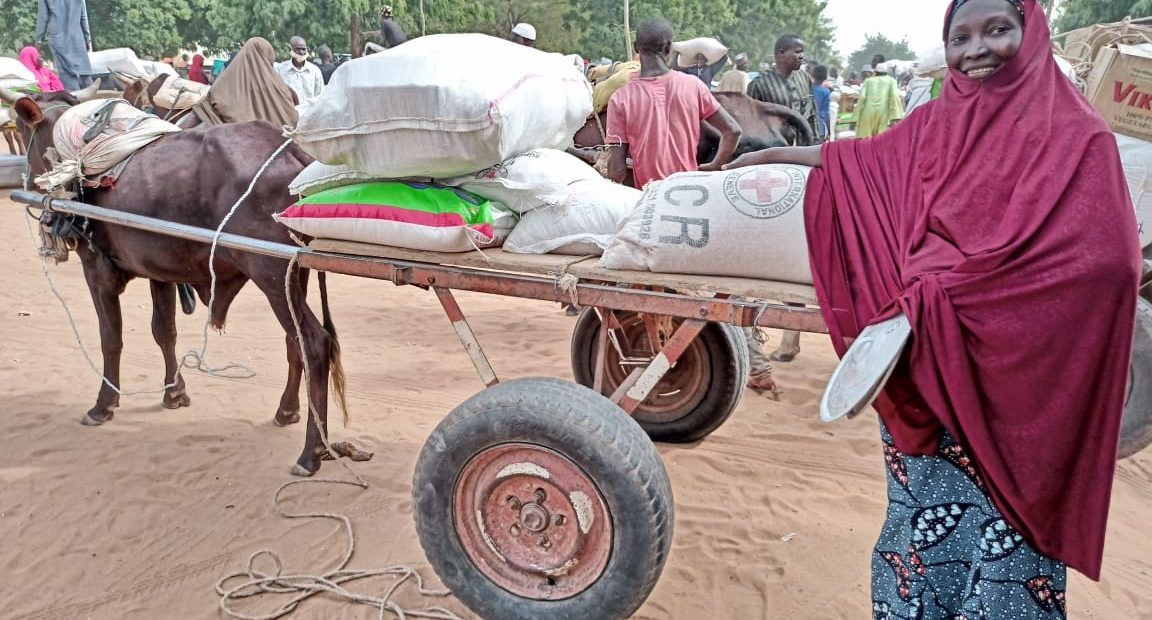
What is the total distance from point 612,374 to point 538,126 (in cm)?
170

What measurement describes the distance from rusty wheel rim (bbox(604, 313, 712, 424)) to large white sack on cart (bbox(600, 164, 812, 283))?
1.28 metres

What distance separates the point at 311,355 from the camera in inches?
156

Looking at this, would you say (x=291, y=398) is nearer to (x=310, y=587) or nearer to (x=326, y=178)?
(x=310, y=587)

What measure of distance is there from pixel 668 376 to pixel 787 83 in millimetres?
3361

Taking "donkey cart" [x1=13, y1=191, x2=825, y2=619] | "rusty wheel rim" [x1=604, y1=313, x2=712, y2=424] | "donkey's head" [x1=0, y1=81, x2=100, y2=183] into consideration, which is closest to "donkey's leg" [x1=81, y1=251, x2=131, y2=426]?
"donkey's head" [x1=0, y1=81, x2=100, y2=183]

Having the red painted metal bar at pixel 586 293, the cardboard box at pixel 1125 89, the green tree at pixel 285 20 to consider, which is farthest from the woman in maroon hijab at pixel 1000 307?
the green tree at pixel 285 20

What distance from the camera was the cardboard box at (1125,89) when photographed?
317 centimetres

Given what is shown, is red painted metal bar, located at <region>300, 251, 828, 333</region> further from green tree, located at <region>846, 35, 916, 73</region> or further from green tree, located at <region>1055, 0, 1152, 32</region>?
green tree, located at <region>846, 35, 916, 73</region>

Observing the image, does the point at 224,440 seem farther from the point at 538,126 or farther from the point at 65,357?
the point at 538,126

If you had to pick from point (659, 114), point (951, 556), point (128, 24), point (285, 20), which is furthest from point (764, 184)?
point (128, 24)

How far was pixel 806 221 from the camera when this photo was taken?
85.6 inches

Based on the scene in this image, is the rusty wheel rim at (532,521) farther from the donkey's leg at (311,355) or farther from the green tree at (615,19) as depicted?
the green tree at (615,19)

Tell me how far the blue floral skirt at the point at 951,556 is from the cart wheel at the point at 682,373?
1.52 metres

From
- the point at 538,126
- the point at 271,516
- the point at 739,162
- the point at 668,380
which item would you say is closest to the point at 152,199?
the point at 271,516
